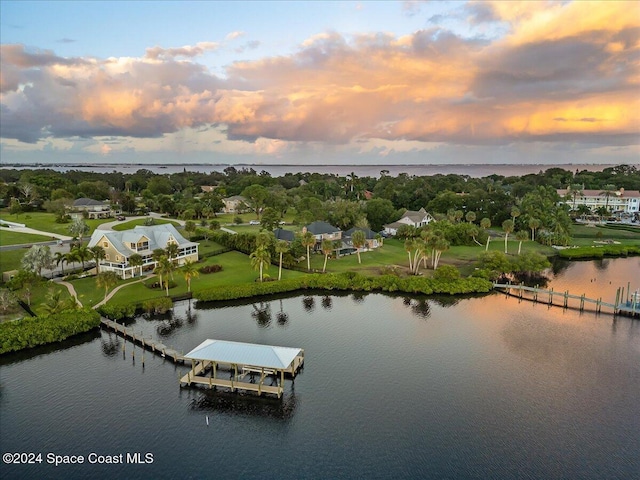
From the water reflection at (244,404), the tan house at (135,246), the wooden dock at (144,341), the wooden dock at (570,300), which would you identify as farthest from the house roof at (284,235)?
the water reflection at (244,404)

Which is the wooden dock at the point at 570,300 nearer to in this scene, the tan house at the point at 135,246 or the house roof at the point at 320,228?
the house roof at the point at 320,228

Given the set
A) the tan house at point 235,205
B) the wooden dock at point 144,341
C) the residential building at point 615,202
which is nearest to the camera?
the wooden dock at point 144,341

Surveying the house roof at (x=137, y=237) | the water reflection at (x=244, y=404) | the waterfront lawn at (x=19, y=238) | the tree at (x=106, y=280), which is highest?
the house roof at (x=137, y=237)

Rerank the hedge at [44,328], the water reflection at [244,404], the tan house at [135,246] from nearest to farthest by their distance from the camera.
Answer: the water reflection at [244,404]
the hedge at [44,328]
the tan house at [135,246]

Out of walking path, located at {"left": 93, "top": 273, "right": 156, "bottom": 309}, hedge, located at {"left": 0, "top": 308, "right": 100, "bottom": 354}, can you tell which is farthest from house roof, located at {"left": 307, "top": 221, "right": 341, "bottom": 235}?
hedge, located at {"left": 0, "top": 308, "right": 100, "bottom": 354}

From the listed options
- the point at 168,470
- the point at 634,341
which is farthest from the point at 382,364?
the point at 634,341

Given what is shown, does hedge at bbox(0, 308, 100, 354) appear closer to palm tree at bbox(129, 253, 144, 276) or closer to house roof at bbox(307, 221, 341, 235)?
palm tree at bbox(129, 253, 144, 276)
